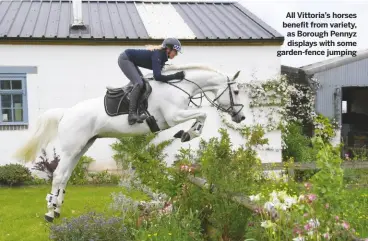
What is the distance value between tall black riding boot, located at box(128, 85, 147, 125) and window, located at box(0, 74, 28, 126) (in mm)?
7036

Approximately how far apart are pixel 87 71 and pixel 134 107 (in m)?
6.66

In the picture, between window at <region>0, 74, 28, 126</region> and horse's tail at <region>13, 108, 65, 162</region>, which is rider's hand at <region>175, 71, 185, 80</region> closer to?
horse's tail at <region>13, 108, 65, 162</region>

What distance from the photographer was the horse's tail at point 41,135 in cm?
641

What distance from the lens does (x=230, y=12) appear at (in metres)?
15.1

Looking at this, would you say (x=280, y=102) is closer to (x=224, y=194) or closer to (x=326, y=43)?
(x=326, y=43)

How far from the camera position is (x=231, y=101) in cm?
548

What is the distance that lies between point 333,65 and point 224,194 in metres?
10.4

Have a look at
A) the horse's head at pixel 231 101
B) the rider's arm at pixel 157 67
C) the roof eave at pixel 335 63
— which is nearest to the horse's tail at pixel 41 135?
the rider's arm at pixel 157 67

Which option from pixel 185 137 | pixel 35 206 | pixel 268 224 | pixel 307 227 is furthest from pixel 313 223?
pixel 35 206

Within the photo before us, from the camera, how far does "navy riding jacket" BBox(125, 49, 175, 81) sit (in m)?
5.45

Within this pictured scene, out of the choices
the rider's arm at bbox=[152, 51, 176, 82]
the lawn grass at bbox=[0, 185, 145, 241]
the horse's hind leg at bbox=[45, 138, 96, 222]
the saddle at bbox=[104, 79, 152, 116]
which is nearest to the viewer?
the rider's arm at bbox=[152, 51, 176, 82]

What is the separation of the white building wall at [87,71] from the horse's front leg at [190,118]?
20.1ft

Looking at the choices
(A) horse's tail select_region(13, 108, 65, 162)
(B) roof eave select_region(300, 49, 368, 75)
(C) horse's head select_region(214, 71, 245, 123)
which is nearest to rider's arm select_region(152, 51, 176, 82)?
(C) horse's head select_region(214, 71, 245, 123)

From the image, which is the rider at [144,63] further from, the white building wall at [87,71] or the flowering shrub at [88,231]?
the white building wall at [87,71]
